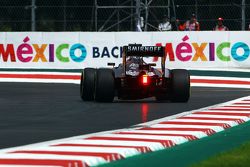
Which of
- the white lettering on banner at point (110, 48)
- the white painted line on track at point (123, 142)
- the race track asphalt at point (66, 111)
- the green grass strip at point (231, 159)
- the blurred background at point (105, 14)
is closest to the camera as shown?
the green grass strip at point (231, 159)

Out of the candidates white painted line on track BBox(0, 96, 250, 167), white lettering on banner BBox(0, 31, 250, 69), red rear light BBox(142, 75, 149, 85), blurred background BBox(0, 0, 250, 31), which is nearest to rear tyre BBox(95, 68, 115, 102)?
red rear light BBox(142, 75, 149, 85)

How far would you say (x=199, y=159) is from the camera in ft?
36.3

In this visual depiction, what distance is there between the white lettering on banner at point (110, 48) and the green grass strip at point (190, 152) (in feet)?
64.5

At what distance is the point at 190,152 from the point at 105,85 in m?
9.91

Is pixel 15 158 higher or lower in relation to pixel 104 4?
lower

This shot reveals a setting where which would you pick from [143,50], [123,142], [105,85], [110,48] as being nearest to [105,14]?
[110,48]

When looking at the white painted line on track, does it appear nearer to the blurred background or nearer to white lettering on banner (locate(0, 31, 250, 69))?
white lettering on banner (locate(0, 31, 250, 69))

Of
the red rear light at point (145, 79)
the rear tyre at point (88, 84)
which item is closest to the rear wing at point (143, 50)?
the red rear light at point (145, 79)

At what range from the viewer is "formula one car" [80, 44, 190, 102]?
2170 cm

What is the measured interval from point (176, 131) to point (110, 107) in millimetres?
6338

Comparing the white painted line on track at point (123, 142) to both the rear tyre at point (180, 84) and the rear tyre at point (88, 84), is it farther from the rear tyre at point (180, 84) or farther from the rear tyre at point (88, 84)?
the rear tyre at point (88, 84)

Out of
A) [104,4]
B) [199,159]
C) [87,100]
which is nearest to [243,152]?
[199,159]

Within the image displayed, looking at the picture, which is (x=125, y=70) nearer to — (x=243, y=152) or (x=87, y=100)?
(x=87, y=100)

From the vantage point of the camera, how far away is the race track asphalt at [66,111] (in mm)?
14854
